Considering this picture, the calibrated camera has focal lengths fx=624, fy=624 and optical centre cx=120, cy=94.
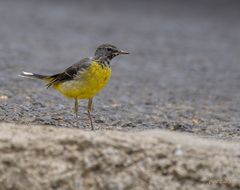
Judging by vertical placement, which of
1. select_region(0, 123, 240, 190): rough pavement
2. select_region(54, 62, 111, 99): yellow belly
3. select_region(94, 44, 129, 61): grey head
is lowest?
select_region(0, 123, 240, 190): rough pavement

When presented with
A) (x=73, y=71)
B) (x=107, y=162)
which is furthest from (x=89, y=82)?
(x=107, y=162)

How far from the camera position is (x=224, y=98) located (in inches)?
415

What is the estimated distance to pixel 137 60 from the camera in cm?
1353

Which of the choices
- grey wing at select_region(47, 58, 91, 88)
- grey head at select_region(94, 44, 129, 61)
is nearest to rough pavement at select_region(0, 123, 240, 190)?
grey wing at select_region(47, 58, 91, 88)

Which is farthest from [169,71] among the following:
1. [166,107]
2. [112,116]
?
[112,116]

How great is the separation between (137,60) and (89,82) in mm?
6437

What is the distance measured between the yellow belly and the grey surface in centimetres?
39

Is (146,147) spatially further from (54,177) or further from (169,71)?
(169,71)

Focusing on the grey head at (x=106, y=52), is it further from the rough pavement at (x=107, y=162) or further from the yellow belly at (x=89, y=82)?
the rough pavement at (x=107, y=162)

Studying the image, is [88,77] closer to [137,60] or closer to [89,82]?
[89,82]

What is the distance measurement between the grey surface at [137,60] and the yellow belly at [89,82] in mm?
391

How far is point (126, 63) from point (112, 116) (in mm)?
5302

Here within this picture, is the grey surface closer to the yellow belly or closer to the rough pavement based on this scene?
the yellow belly

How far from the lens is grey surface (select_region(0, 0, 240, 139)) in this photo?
26.6 feet
